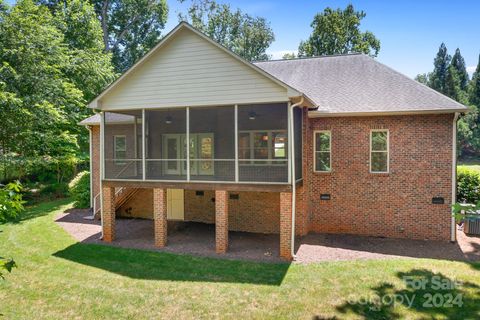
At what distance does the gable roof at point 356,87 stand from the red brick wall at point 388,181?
1.72 ft

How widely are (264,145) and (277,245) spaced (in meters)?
4.00

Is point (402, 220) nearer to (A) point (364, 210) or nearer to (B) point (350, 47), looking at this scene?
(A) point (364, 210)

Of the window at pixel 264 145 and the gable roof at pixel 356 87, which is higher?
the gable roof at pixel 356 87

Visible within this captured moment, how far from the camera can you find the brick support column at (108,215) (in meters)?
11.6

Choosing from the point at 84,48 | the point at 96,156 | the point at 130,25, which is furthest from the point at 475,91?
the point at 96,156

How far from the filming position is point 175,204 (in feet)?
48.0

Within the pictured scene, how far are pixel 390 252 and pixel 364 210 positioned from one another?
7.10ft

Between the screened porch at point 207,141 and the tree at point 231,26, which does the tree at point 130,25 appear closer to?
the tree at point 231,26

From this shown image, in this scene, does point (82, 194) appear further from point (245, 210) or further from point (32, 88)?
point (245, 210)

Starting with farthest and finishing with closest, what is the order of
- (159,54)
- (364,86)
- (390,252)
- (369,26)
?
(369,26), (364,86), (159,54), (390,252)

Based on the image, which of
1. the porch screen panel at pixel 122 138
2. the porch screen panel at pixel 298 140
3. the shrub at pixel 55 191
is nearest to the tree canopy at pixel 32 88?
the shrub at pixel 55 191

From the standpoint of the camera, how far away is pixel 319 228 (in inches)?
488

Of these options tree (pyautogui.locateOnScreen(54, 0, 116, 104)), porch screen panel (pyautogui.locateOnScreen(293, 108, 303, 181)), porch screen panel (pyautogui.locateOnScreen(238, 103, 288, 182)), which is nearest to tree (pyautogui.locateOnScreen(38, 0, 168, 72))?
tree (pyautogui.locateOnScreen(54, 0, 116, 104))

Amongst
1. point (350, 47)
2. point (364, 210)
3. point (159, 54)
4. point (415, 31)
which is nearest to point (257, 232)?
point (364, 210)
